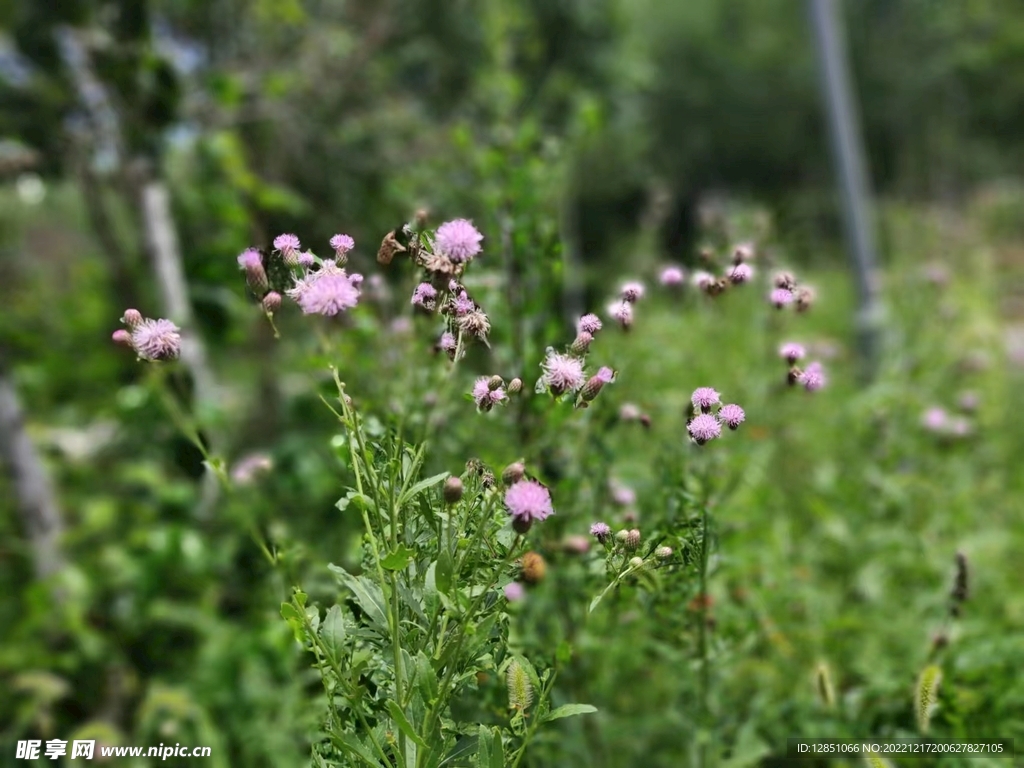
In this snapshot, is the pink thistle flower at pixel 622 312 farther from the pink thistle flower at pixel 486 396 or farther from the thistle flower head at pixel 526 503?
the thistle flower head at pixel 526 503

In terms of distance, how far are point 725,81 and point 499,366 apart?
18858 mm

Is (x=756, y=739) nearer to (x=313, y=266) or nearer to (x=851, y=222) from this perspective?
(x=313, y=266)

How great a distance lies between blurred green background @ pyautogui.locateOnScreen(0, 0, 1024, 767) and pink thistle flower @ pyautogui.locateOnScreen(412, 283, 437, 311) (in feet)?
0.54

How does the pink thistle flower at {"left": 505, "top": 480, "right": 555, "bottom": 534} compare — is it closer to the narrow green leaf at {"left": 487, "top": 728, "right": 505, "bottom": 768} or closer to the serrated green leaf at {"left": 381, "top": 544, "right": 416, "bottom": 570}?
the serrated green leaf at {"left": 381, "top": 544, "right": 416, "bottom": 570}

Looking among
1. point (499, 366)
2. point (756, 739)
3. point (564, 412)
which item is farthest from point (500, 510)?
point (756, 739)

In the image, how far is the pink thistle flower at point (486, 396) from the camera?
0.80 m

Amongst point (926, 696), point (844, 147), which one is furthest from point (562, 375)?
point (844, 147)

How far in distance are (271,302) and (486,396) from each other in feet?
0.84

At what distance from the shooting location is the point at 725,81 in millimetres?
18062

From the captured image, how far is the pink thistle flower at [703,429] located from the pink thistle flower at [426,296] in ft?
1.04

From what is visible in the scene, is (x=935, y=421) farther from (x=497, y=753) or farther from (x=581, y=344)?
(x=497, y=753)

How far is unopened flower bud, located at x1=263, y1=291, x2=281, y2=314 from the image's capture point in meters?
0.81

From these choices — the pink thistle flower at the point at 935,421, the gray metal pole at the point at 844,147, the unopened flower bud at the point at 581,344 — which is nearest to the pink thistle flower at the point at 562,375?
the unopened flower bud at the point at 581,344

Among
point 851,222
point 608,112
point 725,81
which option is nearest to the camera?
point 851,222
